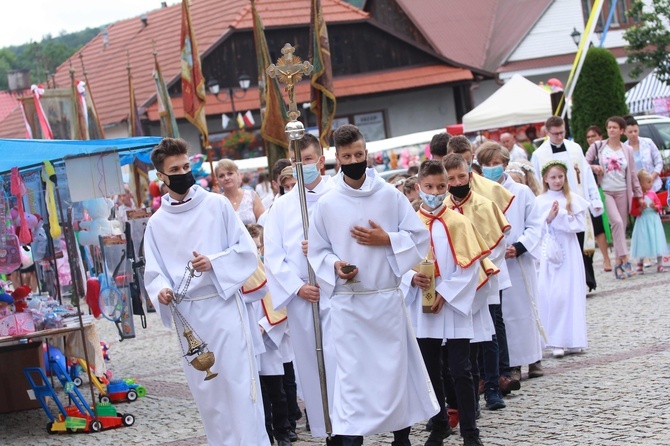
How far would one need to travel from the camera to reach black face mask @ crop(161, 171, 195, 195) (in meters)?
7.25

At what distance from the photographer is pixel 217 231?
288 inches

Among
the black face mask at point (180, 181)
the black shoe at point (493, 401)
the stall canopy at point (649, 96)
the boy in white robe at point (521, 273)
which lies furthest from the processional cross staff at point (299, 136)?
the stall canopy at point (649, 96)

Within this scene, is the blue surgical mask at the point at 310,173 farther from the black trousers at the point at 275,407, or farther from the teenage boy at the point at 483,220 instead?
the black trousers at the point at 275,407

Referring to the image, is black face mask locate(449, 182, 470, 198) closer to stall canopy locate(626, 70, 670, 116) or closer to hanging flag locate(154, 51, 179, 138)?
hanging flag locate(154, 51, 179, 138)

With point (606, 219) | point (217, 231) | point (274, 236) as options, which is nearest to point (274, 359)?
point (274, 236)

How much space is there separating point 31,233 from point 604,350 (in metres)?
5.44

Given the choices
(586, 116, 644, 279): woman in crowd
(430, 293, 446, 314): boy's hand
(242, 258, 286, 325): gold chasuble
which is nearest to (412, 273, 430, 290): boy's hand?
(430, 293, 446, 314): boy's hand

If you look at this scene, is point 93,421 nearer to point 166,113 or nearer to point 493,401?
point 493,401

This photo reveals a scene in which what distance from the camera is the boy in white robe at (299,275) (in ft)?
25.9

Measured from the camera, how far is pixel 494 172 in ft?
31.4

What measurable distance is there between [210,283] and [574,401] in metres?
2.90

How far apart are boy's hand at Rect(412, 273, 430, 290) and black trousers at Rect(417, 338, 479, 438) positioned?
443mm

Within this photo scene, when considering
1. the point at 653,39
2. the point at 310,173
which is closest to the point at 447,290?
the point at 310,173

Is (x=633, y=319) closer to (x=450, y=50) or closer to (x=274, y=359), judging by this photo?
(x=274, y=359)
